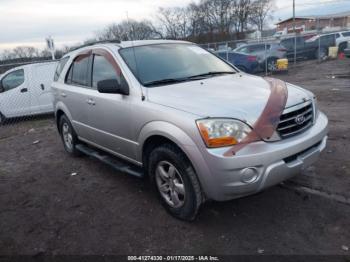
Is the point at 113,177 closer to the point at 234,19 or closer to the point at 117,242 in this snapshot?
the point at 117,242

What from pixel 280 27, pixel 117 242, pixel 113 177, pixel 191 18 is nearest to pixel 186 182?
pixel 117 242

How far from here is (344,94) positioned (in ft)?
31.2

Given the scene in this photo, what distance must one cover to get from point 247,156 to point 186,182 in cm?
68

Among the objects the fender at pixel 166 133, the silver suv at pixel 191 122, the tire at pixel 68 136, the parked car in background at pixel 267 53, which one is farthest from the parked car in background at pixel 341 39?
the fender at pixel 166 133

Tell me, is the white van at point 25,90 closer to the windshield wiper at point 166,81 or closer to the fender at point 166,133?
the windshield wiper at point 166,81

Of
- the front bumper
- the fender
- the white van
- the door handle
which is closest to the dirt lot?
the front bumper

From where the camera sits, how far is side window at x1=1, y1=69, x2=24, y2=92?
10.3 meters

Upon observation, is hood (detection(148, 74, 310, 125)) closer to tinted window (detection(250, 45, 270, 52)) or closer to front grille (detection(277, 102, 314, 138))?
front grille (detection(277, 102, 314, 138))

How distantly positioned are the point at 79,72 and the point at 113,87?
1.67 metres

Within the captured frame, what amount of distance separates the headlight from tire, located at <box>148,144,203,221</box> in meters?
0.40

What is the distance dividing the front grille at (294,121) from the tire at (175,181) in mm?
927

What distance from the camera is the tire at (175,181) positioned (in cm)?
320

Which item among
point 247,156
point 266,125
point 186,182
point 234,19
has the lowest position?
point 186,182

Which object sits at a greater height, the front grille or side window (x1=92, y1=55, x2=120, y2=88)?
side window (x1=92, y1=55, x2=120, y2=88)
